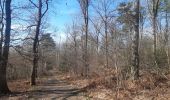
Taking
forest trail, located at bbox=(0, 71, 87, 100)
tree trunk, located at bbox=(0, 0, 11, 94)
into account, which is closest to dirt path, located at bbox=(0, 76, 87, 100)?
forest trail, located at bbox=(0, 71, 87, 100)

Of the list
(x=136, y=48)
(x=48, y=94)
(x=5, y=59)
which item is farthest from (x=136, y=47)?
(x=5, y=59)

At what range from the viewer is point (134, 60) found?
60.7ft

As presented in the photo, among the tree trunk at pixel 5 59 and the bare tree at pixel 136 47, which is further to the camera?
the tree trunk at pixel 5 59

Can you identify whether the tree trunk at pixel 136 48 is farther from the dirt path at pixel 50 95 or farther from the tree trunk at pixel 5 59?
the tree trunk at pixel 5 59

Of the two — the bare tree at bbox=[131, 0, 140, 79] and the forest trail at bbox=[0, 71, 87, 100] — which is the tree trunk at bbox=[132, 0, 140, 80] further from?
the forest trail at bbox=[0, 71, 87, 100]

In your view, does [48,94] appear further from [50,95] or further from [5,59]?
[5,59]

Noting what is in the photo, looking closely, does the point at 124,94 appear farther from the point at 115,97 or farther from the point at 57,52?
the point at 57,52

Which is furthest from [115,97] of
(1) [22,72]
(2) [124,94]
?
(1) [22,72]

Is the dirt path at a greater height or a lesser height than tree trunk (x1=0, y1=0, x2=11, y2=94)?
lesser

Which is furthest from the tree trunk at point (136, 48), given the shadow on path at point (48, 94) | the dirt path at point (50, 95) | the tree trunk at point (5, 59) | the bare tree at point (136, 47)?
the tree trunk at point (5, 59)

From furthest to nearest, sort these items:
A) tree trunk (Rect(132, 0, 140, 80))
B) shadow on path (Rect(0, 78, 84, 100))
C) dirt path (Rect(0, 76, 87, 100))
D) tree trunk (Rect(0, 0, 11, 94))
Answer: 1. tree trunk (Rect(0, 0, 11, 94))
2. tree trunk (Rect(132, 0, 140, 80))
3. shadow on path (Rect(0, 78, 84, 100))
4. dirt path (Rect(0, 76, 87, 100))

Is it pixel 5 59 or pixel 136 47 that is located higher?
pixel 136 47

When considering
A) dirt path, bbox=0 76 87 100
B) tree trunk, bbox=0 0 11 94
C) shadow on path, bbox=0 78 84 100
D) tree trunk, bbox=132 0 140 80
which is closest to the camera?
dirt path, bbox=0 76 87 100

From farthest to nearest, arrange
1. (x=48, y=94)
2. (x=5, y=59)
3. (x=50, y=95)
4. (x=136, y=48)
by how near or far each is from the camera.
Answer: (x=5, y=59) → (x=48, y=94) → (x=50, y=95) → (x=136, y=48)
